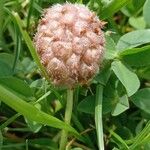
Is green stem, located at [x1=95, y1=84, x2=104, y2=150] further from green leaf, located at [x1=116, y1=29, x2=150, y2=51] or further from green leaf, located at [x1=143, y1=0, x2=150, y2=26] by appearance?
green leaf, located at [x1=143, y1=0, x2=150, y2=26]

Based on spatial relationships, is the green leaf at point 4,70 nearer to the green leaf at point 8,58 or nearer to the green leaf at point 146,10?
the green leaf at point 8,58

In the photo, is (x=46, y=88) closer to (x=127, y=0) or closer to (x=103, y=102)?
(x=103, y=102)

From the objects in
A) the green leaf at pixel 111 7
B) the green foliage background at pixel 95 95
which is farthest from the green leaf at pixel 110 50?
the green leaf at pixel 111 7

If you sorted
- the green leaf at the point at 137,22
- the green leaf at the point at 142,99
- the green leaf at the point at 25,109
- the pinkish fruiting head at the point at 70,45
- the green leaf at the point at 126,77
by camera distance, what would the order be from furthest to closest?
1. the green leaf at the point at 137,22
2. the green leaf at the point at 142,99
3. the green leaf at the point at 126,77
4. the pinkish fruiting head at the point at 70,45
5. the green leaf at the point at 25,109

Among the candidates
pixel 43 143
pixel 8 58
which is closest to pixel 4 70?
pixel 8 58

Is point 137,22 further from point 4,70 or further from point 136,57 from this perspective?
point 4,70
